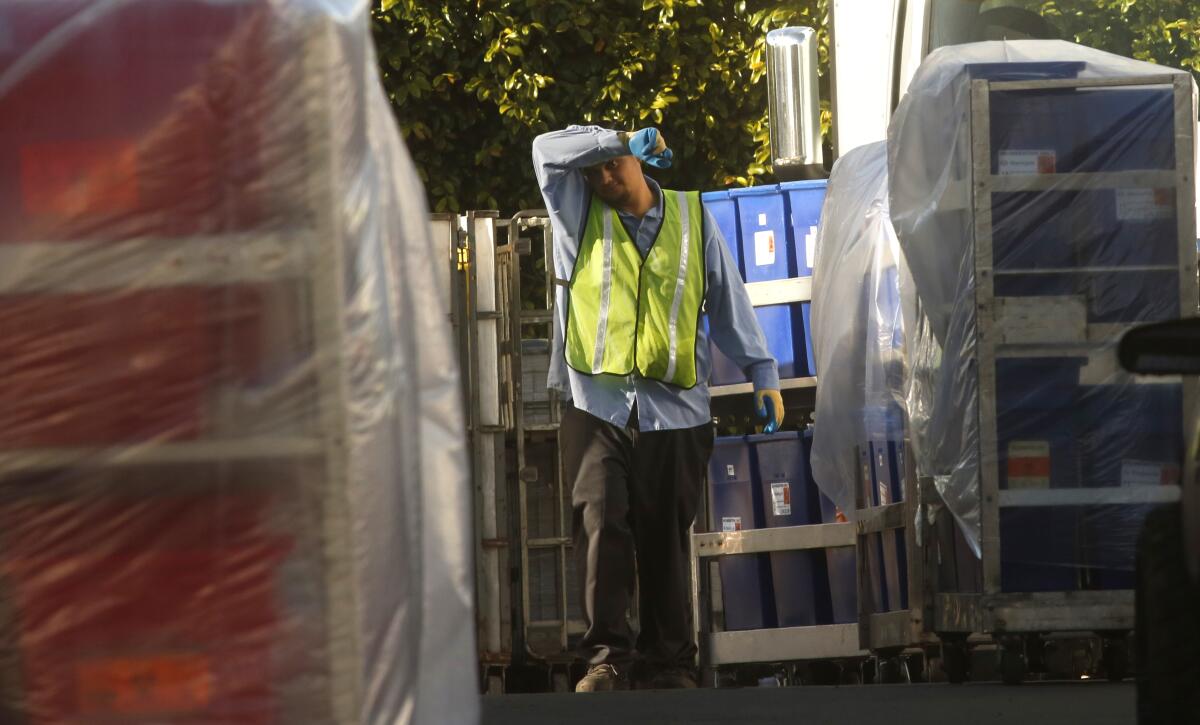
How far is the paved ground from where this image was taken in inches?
259

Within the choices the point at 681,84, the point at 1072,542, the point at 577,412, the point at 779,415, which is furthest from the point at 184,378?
the point at 681,84

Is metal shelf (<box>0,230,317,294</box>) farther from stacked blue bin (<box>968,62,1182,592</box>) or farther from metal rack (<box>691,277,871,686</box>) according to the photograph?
metal rack (<box>691,277,871,686</box>)

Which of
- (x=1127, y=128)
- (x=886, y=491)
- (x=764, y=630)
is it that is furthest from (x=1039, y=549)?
(x=764, y=630)

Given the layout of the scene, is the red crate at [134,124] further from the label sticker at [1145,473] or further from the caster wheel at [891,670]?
the caster wheel at [891,670]

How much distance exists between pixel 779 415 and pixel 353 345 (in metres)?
6.00

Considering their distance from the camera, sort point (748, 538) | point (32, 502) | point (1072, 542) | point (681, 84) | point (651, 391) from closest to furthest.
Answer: point (32, 502)
point (1072, 542)
point (651, 391)
point (748, 538)
point (681, 84)

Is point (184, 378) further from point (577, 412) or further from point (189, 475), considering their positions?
point (577, 412)

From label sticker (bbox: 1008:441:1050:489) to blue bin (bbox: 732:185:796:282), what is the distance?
4268mm

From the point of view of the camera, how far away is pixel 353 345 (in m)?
3.69

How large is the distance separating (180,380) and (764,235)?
8590 mm

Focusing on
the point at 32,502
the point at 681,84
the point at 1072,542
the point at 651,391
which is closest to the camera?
the point at 32,502

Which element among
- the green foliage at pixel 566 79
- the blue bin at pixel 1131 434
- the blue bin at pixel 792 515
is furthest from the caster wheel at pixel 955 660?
the green foliage at pixel 566 79

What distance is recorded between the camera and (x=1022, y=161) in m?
7.84

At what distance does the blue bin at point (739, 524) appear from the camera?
433 inches
